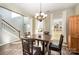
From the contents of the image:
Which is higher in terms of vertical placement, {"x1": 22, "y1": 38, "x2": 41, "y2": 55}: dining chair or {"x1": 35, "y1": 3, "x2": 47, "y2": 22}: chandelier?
{"x1": 35, "y1": 3, "x2": 47, "y2": 22}: chandelier

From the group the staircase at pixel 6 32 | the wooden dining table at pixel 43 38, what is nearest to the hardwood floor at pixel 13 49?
the staircase at pixel 6 32

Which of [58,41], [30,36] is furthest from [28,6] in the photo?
[58,41]

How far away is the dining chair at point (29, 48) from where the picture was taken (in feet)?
7.24

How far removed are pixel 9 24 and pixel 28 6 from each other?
592 millimetres

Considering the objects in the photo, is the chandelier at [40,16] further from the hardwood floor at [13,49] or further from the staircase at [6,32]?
the hardwood floor at [13,49]

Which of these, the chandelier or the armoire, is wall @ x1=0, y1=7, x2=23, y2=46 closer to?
the chandelier

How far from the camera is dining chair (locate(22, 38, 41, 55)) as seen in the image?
7.24 feet

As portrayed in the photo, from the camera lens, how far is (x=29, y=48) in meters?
2.25

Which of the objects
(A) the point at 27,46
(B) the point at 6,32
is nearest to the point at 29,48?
(A) the point at 27,46

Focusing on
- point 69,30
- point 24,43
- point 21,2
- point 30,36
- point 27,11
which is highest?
point 21,2

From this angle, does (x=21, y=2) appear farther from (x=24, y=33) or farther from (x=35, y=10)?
(x=24, y=33)

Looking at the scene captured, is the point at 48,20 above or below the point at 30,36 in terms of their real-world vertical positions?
above

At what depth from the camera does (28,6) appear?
2.16 meters

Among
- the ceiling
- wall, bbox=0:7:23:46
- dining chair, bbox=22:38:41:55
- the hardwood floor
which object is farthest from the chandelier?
the hardwood floor
